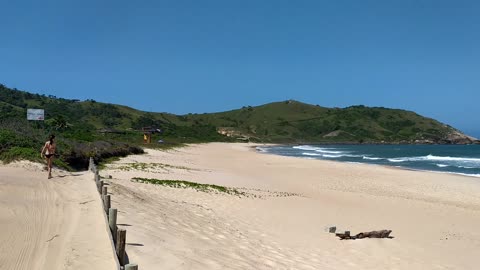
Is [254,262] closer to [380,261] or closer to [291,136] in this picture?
[380,261]

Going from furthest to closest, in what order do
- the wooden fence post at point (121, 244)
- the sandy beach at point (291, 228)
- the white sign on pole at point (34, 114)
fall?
the white sign on pole at point (34, 114) → the sandy beach at point (291, 228) → the wooden fence post at point (121, 244)

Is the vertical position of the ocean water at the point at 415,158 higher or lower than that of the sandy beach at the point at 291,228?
higher

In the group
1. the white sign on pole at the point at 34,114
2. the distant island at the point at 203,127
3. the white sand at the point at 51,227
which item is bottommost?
the white sand at the point at 51,227

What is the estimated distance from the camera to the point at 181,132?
126 meters

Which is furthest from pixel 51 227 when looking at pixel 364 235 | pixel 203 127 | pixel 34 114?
pixel 203 127

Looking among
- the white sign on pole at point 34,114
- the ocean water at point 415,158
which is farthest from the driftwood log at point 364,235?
the ocean water at point 415,158

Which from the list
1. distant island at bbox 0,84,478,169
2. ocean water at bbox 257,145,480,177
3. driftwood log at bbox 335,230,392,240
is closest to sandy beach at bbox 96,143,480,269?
driftwood log at bbox 335,230,392,240

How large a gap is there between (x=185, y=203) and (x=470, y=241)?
30.7ft

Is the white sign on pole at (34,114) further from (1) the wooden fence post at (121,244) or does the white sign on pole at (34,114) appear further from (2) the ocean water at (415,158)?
(2) the ocean water at (415,158)

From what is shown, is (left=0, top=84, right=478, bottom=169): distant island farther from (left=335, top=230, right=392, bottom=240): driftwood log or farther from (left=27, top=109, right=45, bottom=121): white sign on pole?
(left=335, top=230, right=392, bottom=240): driftwood log

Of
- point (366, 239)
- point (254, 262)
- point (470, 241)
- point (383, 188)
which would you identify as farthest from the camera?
point (383, 188)

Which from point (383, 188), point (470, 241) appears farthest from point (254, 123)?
point (470, 241)

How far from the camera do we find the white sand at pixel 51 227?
675 cm

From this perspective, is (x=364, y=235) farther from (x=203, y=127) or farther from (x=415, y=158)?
(x=203, y=127)
